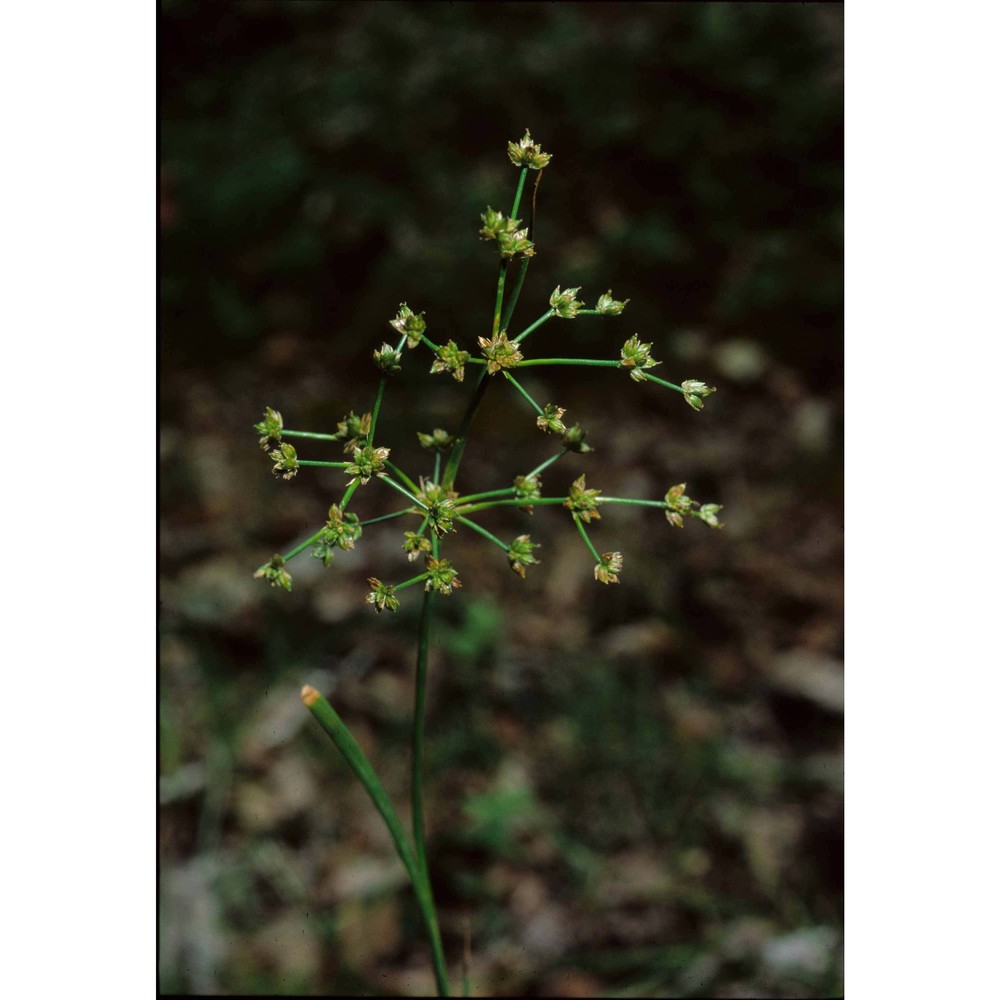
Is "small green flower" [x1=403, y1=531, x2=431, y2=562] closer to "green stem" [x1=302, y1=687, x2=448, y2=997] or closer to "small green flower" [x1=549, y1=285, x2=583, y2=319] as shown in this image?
"green stem" [x1=302, y1=687, x2=448, y2=997]

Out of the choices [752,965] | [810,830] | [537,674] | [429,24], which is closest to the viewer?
[752,965]

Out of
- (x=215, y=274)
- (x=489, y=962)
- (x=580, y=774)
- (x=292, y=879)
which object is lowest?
(x=489, y=962)

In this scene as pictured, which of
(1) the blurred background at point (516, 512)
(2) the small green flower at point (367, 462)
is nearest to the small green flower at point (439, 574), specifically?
(2) the small green flower at point (367, 462)

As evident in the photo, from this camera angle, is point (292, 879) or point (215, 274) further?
point (215, 274)

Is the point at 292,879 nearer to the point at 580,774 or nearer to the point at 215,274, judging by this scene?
the point at 580,774

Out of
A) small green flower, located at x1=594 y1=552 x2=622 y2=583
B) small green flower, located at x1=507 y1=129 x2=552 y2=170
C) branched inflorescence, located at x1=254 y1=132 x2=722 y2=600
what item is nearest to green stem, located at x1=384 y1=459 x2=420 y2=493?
branched inflorescence, located at x1=254 y1=132 x2=722 y2=600

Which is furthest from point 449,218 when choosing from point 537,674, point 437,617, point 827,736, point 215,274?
point 827,736

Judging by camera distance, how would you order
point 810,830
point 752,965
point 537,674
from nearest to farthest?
point 752,965, point 810,830, point 537,674
